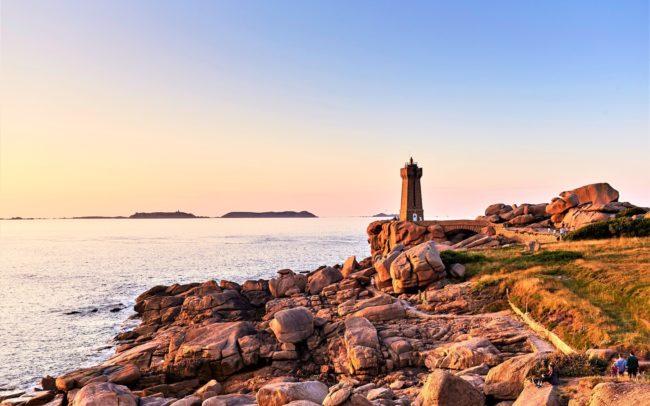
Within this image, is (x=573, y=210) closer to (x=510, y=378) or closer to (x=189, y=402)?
(x=510, y=378)

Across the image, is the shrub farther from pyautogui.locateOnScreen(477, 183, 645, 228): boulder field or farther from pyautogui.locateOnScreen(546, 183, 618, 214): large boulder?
pyautogui.locateOnScreen(546, 183, 618, 214): large boulder

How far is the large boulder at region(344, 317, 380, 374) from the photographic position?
23.8 meters

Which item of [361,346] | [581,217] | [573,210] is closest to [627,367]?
[361,346]

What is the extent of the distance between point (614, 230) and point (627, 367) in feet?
113

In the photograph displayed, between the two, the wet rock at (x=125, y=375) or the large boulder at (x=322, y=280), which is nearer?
the wet rock at (x=125, y=375)

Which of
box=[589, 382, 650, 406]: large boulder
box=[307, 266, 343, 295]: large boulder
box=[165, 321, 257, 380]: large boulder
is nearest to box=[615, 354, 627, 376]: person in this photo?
box=[589, 382, 650, 406]: large boulder

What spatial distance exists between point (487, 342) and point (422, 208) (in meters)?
70.6

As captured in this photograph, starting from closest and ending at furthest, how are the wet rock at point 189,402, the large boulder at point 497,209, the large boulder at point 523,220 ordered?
the wet rock at point 189,402 < the large boulder at point 523,220 < the large boulder at point 497,209

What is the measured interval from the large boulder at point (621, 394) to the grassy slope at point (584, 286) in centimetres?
846

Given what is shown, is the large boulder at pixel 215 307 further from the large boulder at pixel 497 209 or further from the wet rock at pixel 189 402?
the large boulder at pixel 497 209

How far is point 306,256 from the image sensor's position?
10762 centimetres

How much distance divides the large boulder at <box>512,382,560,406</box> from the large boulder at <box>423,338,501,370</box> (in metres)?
7.38

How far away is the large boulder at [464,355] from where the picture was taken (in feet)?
70.9

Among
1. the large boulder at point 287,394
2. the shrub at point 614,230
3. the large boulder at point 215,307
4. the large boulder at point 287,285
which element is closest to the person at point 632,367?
the large boulder at point 287,394
